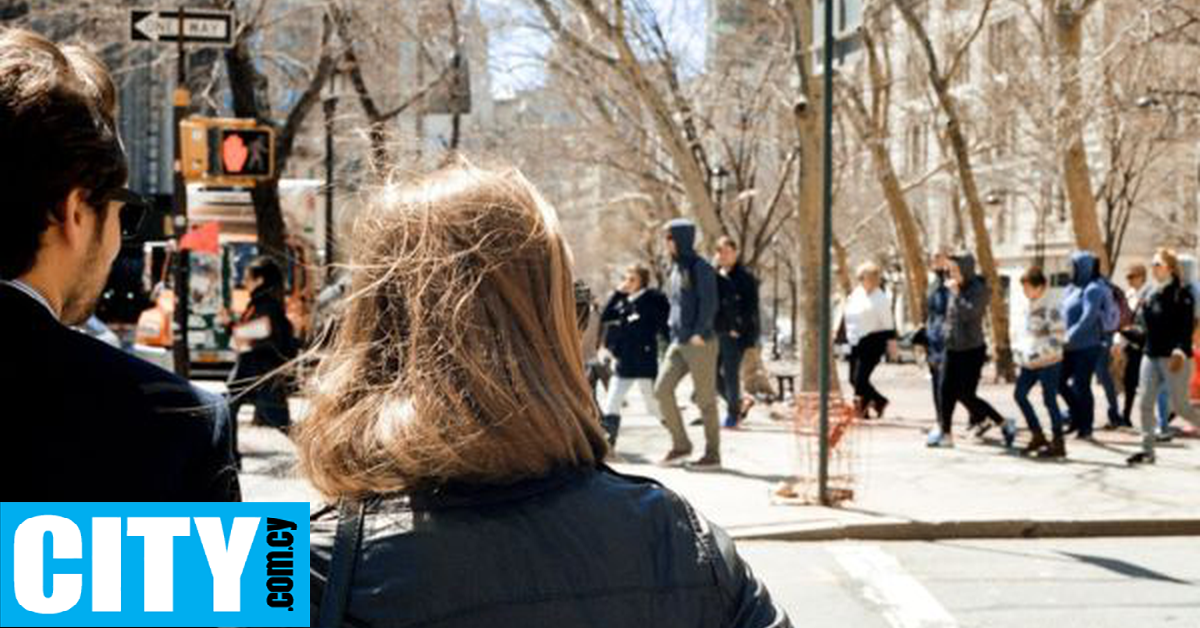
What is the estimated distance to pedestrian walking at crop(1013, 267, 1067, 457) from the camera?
13.6 m

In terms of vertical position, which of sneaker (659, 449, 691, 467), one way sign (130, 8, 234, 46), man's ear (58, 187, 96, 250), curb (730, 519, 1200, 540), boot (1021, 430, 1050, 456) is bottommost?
curb (730, 519, 1200, 540)

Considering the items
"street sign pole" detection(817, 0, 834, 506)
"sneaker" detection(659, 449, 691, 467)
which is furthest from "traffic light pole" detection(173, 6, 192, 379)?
"street sign pole" detection(817, 0, 834, 506)

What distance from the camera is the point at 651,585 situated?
1935 mm

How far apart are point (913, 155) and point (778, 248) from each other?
614 cm

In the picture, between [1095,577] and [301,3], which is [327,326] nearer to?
[1095,577]

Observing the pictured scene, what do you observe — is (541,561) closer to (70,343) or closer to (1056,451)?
(70,343)

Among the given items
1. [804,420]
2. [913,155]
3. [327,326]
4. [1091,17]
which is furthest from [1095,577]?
[913,155]

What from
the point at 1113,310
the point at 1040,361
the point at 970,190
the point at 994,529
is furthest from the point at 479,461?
the point at 970,190

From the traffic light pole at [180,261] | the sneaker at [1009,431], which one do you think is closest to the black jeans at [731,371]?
the sneaker at [1009,431]

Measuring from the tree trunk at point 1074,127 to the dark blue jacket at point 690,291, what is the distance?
835 centimetres

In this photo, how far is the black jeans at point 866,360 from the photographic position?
1720 centimetres

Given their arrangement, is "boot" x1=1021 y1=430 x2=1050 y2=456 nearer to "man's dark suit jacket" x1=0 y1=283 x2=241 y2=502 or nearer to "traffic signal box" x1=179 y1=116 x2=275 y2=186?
"traffic signal box" x1=179 y1=116 x2=275 y2=186

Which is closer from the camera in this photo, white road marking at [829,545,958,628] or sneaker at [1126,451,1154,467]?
white road marking at [829,545,958,628]

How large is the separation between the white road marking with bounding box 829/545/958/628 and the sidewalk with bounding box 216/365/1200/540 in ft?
1.90
